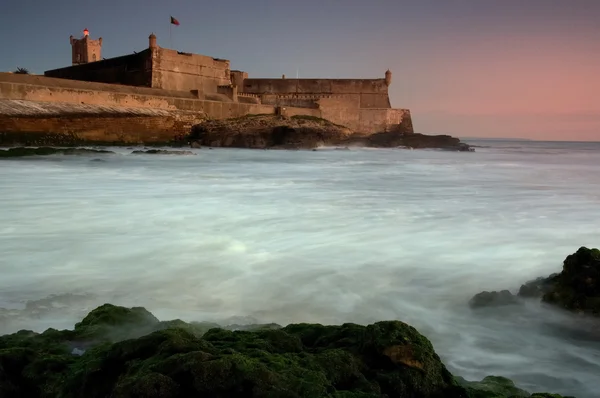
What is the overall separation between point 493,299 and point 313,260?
1.51 m

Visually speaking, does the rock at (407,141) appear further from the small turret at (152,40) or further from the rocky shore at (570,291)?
the rocky shore at (570,291)

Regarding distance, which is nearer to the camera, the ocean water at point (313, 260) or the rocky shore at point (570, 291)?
A: the ocean water at point (313, 260)

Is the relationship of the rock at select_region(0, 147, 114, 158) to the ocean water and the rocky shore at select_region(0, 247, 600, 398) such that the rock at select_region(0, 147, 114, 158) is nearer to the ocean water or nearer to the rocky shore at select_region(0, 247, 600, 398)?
the ocean water

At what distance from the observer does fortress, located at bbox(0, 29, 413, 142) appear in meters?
16.6

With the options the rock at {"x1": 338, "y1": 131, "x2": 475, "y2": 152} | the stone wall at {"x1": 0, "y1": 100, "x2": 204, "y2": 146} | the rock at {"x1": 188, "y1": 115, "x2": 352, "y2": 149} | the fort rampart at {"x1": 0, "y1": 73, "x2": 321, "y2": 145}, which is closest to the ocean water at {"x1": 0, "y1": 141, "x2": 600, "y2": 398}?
the stone wall at {"x1": 0, "y1": 100, "x2": 204, "y2": 146}

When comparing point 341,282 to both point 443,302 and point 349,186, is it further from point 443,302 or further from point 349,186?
point 349,186

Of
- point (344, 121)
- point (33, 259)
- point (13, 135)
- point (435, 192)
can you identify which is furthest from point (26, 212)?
point (344, 121)

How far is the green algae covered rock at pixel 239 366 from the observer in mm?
1434

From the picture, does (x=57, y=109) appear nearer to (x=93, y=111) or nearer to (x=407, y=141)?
(x=93, y=111)

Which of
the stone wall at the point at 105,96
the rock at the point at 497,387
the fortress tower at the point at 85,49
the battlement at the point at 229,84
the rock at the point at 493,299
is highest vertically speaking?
the fortress tower at the point at 85,49

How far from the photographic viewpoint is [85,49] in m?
37.4

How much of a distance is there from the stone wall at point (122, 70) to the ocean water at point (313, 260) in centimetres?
1622

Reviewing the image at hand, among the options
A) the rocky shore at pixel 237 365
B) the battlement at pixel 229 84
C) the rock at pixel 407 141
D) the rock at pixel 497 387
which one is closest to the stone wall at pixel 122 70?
the battlement at pixel 229 84

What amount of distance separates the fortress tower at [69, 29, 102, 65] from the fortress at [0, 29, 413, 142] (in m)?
0.07
